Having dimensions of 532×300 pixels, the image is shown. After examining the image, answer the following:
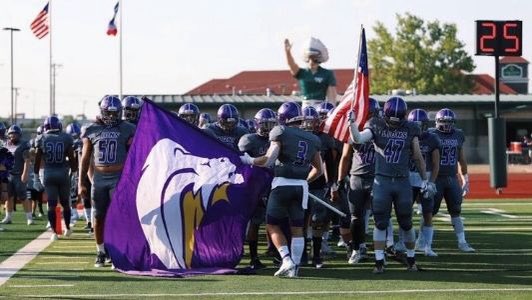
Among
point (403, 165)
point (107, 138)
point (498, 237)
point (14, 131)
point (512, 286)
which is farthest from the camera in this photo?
point (14, 131)

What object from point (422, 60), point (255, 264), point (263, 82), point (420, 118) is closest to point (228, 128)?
point (255, 264)

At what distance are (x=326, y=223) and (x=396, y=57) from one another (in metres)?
51.9

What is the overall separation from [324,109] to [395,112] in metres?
2.08

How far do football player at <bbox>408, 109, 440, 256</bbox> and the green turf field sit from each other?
1.03 ft

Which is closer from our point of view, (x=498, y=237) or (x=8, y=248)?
(x=8, y=248)

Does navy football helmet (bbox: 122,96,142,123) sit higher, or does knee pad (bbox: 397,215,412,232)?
navy football helmet (bbox: 122,96,142,123)

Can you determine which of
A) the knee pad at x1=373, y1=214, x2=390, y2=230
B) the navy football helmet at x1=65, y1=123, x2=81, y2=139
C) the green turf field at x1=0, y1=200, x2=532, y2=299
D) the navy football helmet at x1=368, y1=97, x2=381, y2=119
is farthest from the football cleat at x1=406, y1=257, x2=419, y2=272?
the navy football helmet at x1=65, y1=123, x2=81, y2=139

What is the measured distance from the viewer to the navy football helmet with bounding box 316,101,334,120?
12196 millimetres

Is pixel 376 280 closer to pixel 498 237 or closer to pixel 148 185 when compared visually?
pixel 148 185

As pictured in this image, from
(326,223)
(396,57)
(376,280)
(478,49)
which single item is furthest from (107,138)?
(396,57)

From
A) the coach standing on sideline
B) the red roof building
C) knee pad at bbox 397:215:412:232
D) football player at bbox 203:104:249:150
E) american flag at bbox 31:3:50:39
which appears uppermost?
the red roof building

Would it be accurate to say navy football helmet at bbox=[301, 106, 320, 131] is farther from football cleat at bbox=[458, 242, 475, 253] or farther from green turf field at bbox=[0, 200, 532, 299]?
football cleat at bbox=[458, 242, 475, 253]

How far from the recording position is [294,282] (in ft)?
32.2

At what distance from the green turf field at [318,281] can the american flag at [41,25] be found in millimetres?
26707
